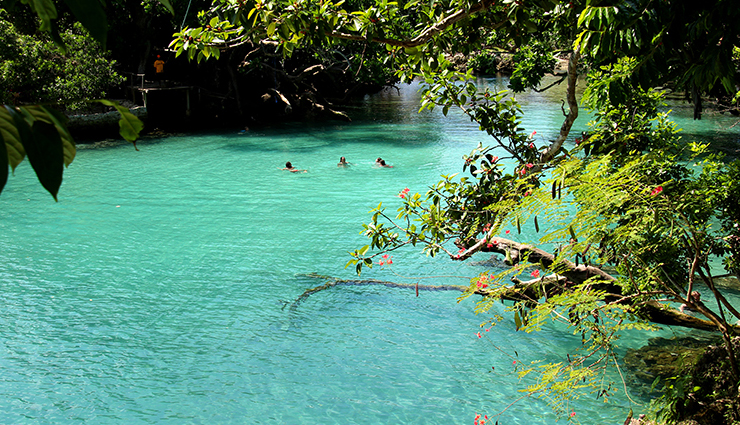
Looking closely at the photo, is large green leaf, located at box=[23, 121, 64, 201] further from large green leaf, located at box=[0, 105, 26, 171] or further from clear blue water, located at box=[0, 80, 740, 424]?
A: clear blue water, located at box=[0, 80, 740, 424]

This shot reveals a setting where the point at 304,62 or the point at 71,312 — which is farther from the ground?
the point at 304,62

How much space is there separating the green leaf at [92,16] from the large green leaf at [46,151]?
17 centimetres

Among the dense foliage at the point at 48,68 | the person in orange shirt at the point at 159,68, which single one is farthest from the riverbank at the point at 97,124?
the person in orange shirt at the point at 159,68

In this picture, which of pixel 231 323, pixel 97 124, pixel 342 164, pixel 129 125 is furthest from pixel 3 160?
pixel 97 124

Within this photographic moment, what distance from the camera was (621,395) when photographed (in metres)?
6.14

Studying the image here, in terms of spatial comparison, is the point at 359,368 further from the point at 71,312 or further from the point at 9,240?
the point at 9,240

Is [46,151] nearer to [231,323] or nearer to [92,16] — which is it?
[92,16]

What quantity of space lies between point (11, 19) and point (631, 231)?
929 inches

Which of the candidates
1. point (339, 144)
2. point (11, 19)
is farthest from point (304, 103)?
point (11, 19)

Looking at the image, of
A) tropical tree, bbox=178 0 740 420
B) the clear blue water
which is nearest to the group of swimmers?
the clear blue water

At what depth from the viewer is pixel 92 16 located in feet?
3.19

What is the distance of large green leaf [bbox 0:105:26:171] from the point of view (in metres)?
0.93

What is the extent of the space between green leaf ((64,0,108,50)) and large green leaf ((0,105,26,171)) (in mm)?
180

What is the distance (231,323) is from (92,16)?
7.37m
